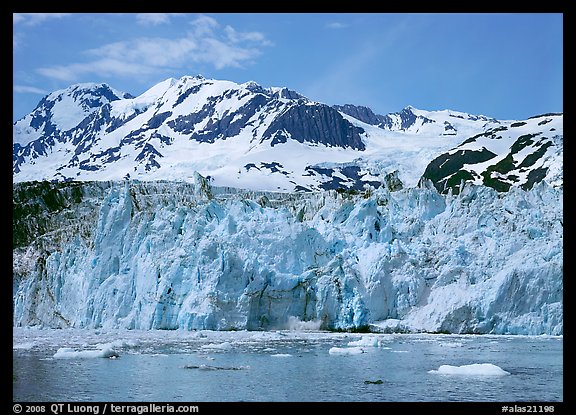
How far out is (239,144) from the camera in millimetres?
163250

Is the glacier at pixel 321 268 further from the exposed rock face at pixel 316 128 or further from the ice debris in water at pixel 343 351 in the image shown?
the exposed rock face at pixel 316 128

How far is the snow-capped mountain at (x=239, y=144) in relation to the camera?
5059 inches

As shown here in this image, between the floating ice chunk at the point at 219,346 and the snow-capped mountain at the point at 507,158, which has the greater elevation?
the snow-capped mountain at the point at 507,158

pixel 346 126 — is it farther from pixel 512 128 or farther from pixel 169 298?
pixel 169 298

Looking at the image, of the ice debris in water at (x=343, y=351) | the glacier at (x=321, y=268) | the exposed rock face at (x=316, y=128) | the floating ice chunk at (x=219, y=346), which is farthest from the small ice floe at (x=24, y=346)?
the exposed rock face at (x=316, y=128)

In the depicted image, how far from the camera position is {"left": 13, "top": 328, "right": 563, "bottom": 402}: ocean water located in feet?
52.5

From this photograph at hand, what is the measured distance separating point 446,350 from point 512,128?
109431mm

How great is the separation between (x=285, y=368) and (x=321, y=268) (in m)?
12.3

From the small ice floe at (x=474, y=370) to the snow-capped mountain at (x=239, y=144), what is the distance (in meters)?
87.9

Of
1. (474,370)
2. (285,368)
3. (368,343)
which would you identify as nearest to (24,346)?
(285,368)

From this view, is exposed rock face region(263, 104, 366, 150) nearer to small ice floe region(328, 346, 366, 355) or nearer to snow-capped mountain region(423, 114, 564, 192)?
snow-capped mountain region(423, 114, 564, 192)

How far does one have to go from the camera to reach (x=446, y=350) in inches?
936

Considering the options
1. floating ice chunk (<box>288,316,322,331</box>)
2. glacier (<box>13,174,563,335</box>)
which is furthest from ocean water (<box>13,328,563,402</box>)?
floating ice chunk (<box>288,316,322,331</box>)
